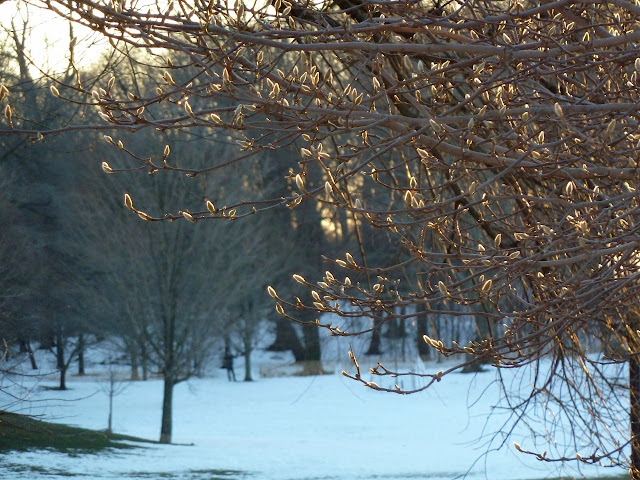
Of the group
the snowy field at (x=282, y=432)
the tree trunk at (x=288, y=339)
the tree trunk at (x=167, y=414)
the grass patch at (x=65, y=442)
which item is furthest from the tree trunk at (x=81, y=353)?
the tree trunk at (x=288, y=339)

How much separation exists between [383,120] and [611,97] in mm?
1354

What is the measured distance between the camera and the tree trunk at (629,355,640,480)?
5039mm

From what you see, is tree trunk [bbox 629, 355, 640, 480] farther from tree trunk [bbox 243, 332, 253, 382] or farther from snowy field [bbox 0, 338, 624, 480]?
tree trunk [bbox 243, 332, 253, 382]

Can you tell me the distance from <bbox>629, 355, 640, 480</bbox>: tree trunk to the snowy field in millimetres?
1843

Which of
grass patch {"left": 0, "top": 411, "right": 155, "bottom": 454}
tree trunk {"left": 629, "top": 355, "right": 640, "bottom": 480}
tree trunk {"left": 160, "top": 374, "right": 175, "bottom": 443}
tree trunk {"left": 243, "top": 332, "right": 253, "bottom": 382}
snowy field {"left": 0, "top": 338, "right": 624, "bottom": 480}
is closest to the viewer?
tree trunk {"left": 629, "top": 355, "right": 640, "bottom": 480}

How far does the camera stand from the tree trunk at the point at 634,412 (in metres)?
5.04

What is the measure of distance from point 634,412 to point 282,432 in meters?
19.1

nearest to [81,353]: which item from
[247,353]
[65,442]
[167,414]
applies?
[167,414]

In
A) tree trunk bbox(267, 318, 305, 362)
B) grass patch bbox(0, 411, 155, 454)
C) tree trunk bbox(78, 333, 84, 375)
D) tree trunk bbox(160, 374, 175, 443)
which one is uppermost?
tree trunk bbox(267, 318, 305, 362)

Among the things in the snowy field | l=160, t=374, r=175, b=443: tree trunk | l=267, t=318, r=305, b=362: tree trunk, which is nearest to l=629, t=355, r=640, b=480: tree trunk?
the snowy field

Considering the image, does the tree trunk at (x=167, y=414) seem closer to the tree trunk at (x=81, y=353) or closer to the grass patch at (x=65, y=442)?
the grass patch at (x=65, y=442)

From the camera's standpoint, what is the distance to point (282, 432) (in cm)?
2414

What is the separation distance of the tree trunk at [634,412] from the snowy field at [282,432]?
1843 mm

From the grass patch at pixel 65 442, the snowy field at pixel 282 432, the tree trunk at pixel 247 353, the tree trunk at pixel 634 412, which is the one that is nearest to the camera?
the tree trunk at pixel 634 412
